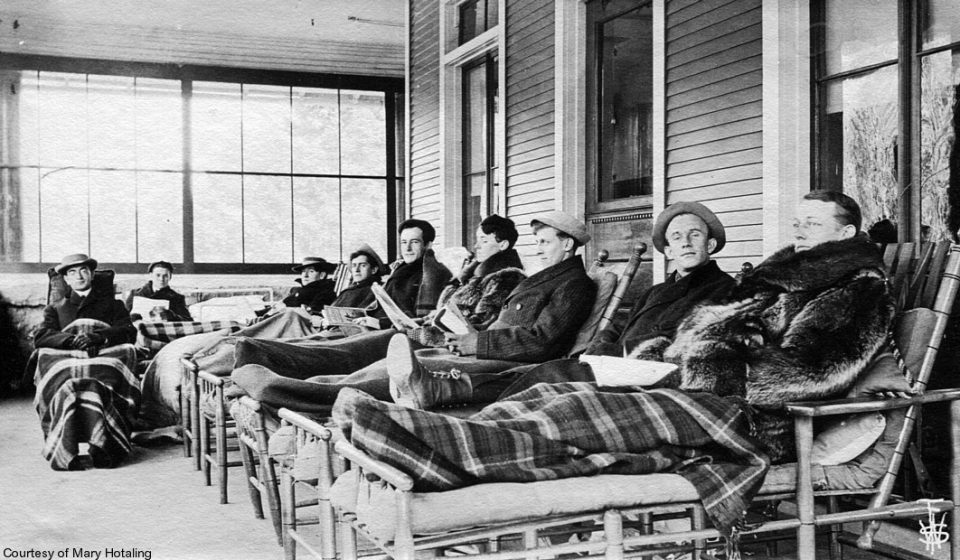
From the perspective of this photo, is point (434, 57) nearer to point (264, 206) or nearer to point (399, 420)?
point (264, 206)

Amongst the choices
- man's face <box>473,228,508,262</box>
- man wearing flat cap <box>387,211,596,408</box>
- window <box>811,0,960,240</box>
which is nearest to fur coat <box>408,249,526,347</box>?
man's face <box>473,228,508,262</box>

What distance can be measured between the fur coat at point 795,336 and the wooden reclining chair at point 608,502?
0.41ft

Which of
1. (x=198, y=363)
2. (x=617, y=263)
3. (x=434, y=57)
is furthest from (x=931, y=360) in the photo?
(x=434, y=57)

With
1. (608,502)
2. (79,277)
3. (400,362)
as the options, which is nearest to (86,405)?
(79,277)

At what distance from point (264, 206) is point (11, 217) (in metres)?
2.66

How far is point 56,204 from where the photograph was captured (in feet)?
33.0

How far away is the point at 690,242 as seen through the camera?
372 cm

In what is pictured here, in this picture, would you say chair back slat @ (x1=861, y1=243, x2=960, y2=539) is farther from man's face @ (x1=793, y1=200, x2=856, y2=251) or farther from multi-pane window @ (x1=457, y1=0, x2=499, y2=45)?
multi-pane window @ (x1=457, y1=0, x2=499, y2=45)

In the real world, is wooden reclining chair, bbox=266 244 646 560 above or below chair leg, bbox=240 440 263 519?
above

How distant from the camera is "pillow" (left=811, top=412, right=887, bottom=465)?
2742mm

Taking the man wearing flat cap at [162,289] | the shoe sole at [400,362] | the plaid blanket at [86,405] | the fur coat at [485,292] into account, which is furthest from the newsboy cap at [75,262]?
the shoe sole at [400,362]

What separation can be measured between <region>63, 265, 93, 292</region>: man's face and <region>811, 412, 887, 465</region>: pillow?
5.25 meters

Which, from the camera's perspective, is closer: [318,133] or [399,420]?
[399,420]

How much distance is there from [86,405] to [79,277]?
136 centimetres
